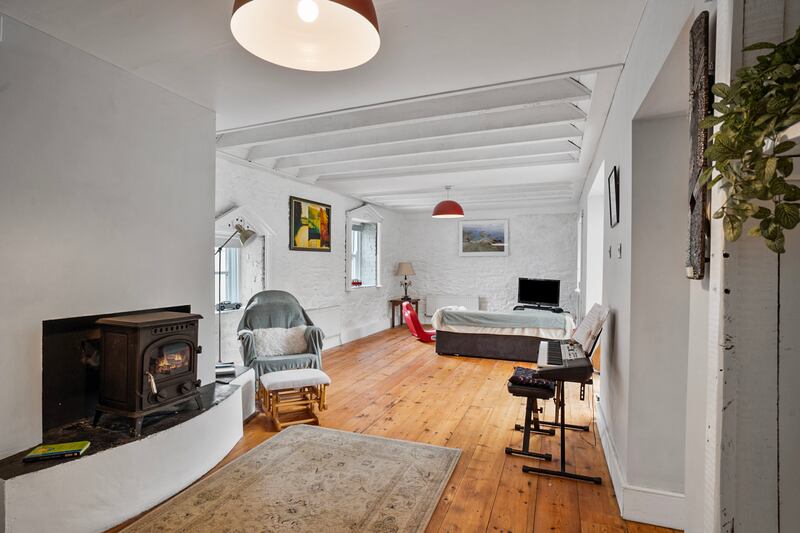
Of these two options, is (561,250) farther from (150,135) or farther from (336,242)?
(150,135)

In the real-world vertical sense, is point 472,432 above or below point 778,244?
below

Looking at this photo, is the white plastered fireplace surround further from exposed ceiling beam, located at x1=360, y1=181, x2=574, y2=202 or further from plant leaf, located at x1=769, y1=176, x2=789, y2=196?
exposed ceiling beam, located at x1=360, y1=181, x2=574, y2=202

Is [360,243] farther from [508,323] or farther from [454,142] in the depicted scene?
[454,142]

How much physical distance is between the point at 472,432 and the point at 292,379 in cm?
152

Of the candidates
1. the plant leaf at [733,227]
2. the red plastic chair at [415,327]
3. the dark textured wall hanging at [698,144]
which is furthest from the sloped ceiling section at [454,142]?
the plant leaf at [733,227]

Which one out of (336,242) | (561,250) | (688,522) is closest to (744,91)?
(688,522)

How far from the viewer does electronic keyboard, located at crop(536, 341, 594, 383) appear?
2.61 meters

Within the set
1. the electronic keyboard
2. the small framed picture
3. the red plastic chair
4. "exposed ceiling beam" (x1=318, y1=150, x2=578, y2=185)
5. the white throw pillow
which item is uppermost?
"exposed ceiling beam" (x1=318, y1=150, x2=578, y2=185)

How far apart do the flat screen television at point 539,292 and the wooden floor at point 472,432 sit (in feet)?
7.00

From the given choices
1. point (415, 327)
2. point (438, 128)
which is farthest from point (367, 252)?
point (438, 128)

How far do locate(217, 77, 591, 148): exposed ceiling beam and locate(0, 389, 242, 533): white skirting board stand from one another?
241cm

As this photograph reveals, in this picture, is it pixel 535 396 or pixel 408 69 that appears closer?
pixel 408 69

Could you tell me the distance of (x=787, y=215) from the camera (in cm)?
80

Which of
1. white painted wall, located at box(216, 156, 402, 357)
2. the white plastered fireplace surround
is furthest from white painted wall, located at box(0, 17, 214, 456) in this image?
white painted wall, located at box(216, 156, 402, 357)
